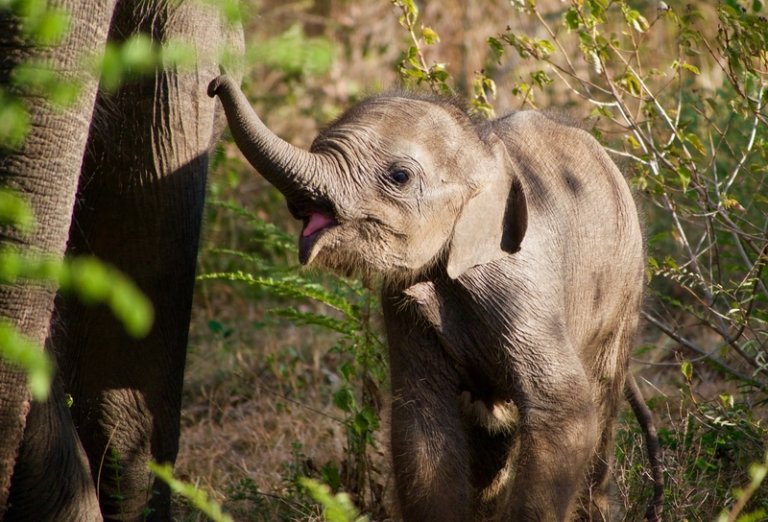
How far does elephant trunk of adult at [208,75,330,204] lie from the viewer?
3.38 meters

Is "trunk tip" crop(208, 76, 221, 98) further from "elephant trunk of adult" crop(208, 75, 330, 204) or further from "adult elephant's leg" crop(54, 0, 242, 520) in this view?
"adult elephant's leg" crop(54, 0, 242, 520)

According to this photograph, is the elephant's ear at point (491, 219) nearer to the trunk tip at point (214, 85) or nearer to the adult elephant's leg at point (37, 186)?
the trunk tip at point (214, 85)

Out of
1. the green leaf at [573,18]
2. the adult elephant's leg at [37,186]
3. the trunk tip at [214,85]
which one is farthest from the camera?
the green leaf at [573,18]

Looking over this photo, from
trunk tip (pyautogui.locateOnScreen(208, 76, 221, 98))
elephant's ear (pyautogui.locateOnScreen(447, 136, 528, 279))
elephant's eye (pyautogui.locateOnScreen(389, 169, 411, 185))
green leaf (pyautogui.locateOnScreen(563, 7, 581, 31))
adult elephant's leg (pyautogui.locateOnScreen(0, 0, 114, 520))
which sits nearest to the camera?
adult elephant's leg (pyautogui.locateOnScreen(0, 0, 114, 520))

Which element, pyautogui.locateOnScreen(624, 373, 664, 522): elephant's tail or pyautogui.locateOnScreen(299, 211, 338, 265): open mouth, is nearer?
pyautogui.locateOnScreen(299, 211, 338, 265): open mouth

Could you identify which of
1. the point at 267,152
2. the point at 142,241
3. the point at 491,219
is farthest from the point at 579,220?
the point at 142,241

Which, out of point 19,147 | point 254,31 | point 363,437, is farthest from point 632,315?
point 254,31

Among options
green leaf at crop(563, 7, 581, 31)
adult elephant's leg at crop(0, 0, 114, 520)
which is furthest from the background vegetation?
adult elephant's leg at crop(0, 0, 114, 520)

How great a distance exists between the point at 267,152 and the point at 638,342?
82.0 inches

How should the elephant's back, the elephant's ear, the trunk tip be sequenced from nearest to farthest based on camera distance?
1. the trunk tip
2. the elephant's ear
3. the elephant's back

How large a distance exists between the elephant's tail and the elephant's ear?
3.11ft

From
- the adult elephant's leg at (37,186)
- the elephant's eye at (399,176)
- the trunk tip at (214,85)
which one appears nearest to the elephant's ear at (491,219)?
the elephant's eye at (399,176)

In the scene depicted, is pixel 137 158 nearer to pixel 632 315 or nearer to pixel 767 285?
pixel 632 315

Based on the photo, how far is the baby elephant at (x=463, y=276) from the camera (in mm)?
3713
